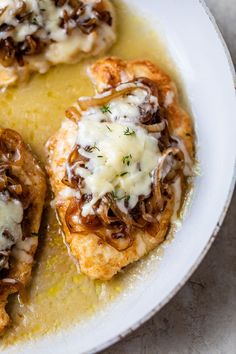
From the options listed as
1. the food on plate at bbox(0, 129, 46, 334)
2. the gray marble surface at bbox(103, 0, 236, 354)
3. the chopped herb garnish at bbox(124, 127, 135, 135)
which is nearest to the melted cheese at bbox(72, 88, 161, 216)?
the chopped herb garnish at bbox(124, 127, 135, 135)

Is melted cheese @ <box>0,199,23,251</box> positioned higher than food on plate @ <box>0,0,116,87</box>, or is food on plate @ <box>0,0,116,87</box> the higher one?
food on plate @ <box>0,0,116,87</box>

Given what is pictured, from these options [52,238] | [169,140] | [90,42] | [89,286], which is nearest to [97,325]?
[89,286]

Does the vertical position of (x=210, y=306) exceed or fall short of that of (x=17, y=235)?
it falls short

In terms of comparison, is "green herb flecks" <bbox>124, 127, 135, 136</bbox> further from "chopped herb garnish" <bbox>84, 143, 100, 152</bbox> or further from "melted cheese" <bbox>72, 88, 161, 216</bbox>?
"chopped herb garnish" <bbox>84, 143, 100, 152</bbox>

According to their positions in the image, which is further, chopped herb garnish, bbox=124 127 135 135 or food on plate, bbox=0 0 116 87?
food on plate, bbox=0 0 116 87

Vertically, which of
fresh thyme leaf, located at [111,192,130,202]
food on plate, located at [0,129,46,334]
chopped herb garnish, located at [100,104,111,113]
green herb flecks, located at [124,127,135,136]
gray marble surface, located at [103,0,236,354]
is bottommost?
gray marble surface, located at [103,0,236,354]

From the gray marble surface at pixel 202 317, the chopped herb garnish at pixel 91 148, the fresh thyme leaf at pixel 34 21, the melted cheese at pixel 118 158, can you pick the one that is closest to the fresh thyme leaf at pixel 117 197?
the melted cheese at pixel 118 158

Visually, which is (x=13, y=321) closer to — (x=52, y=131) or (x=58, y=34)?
(x=52, y=131)
